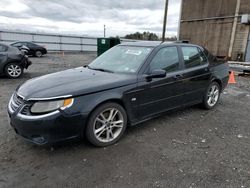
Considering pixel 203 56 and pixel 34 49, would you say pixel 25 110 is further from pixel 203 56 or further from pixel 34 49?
pixel 34 49

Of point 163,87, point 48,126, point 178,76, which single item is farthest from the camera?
point 178,76

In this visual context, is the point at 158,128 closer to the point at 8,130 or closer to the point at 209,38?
the point at 8,130

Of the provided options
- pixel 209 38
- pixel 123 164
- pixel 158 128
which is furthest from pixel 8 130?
pixel 209 38

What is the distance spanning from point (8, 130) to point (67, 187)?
192cm

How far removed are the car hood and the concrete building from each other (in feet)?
48.5

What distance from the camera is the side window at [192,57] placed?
4.15 metres

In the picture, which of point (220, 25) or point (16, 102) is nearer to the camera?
point (16, 102)

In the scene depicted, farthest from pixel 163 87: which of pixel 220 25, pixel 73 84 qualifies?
pixel 220 25

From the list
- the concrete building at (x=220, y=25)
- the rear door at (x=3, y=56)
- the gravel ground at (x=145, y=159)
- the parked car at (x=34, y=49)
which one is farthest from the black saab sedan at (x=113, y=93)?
the parked car at (x=34, y=49)

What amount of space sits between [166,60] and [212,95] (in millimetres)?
1776

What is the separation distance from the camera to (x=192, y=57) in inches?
171

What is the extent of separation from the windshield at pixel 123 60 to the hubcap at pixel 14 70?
5514mm

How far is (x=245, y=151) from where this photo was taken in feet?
10.1

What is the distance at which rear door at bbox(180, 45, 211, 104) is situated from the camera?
13.5 feet
